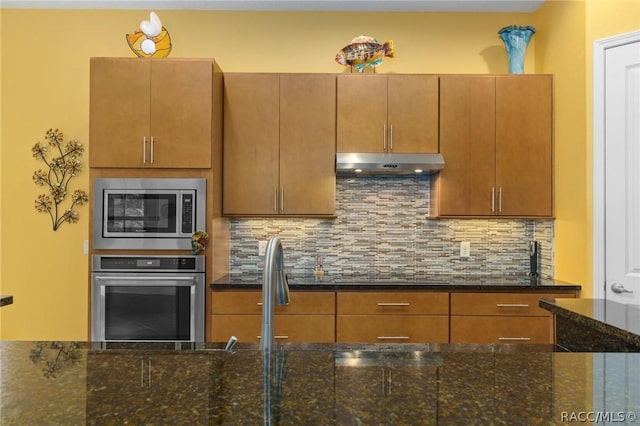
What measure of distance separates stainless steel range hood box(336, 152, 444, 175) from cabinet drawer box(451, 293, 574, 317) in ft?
3.02

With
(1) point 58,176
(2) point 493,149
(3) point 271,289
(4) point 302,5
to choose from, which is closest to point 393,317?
(2) point 493,149

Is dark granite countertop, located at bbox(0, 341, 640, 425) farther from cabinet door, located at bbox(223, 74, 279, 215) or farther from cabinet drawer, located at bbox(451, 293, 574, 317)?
cabinet door, located at bbox(223, 74, 279, 215)

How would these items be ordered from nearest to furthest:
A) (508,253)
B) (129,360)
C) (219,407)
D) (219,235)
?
(219,407) < (129,360) < (219,235) < (508,253)

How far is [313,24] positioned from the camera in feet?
11.8

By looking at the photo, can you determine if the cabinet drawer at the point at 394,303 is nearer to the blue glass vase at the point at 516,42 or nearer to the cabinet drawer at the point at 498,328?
the cabinet drawer at the point at 498,328

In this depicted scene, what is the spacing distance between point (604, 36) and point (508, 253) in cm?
163

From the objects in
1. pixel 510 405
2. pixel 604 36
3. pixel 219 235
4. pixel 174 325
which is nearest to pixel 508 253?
pixel 604 36

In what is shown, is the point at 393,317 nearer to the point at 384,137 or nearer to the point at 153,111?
the point at 384,137

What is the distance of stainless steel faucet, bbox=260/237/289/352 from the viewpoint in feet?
3.25

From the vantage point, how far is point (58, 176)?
3559 millimetres

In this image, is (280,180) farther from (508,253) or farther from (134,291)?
(508,253)

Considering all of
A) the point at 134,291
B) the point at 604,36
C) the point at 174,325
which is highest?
the point at 604,36

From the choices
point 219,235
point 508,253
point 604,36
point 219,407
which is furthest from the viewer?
point 508,253

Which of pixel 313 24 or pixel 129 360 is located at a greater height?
pixel 313 24
